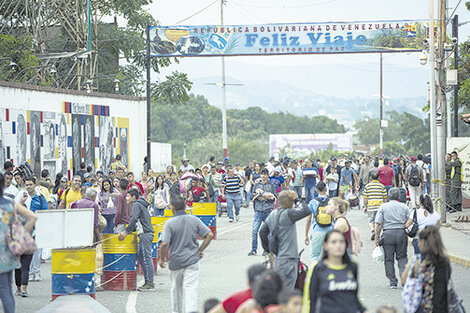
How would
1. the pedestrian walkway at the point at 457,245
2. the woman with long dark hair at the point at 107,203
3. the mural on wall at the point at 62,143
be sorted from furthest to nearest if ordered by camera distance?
the mural on wall at the point at 62,143, the woman with long dark hair at the point at 107,203, the pedestrian walkway at the point at 457,245

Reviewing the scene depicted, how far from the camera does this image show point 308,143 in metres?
146

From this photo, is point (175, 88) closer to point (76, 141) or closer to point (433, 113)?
point (76, 141)

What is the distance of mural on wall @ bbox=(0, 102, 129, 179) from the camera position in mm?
24703

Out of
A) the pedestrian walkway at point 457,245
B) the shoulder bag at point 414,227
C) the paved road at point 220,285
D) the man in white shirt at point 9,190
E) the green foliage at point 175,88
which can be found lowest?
the paved road at point 220,285

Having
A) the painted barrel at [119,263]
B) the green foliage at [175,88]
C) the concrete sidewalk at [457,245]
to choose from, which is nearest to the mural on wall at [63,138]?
the green foliage at [175,88]

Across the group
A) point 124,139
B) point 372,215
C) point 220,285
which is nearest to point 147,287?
point 220,285

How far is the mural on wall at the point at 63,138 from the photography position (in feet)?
81.0

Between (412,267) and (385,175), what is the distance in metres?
16.5

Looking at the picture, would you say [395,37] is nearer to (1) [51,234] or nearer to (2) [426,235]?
(1) [51,234]

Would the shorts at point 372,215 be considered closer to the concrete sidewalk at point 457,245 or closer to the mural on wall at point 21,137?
the concrete sidewalk at point 457,245

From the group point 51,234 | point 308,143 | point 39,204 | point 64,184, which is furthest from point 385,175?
point 308,143

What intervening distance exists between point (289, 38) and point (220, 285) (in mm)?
23899

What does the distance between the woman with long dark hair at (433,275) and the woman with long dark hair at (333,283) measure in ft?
3.44

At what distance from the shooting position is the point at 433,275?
7.66 m
